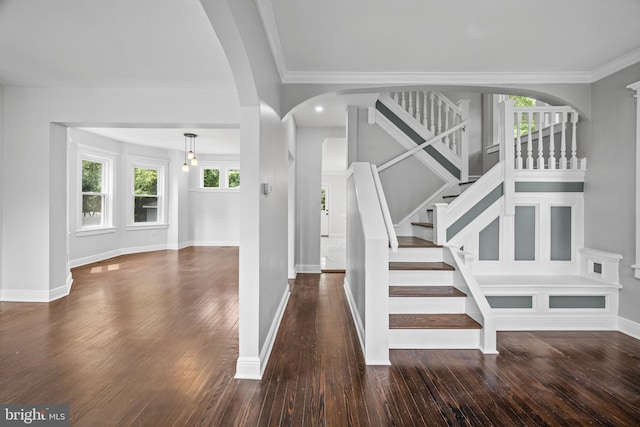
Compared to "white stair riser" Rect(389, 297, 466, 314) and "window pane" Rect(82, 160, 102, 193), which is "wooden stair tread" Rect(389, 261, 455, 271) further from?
"window pane" Rect(82, 160, 102, 193)

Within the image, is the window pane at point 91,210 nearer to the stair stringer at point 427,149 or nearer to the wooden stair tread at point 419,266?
the stair stringer at point 427,149

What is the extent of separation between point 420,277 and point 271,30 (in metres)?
2.60

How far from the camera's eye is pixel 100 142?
22.0 ft

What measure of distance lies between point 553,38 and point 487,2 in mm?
919

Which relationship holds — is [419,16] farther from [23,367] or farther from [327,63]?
[23,367]

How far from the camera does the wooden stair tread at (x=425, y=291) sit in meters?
2.97

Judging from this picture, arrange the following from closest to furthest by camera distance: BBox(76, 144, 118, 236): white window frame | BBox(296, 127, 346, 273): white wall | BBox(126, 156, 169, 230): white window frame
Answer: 1. BBox(296, 127, 346, 273): white wall
2. BBox(76, 144, 118, 236): white window frame
3. BBox(126, 156, 169, 230): white window frame

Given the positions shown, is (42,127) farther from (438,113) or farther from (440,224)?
(438,113)

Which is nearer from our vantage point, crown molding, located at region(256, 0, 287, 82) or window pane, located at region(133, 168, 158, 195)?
crown molding, located at region(256, 0, 287, 82)

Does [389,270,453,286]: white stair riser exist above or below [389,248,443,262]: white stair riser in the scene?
below

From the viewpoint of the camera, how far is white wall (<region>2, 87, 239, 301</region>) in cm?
399

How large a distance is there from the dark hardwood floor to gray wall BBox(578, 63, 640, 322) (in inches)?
29.5

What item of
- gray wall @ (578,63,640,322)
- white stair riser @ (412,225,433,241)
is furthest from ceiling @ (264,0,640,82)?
white stair riser @ (412,225,433,241)

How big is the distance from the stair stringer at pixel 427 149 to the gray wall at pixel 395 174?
77 mm
